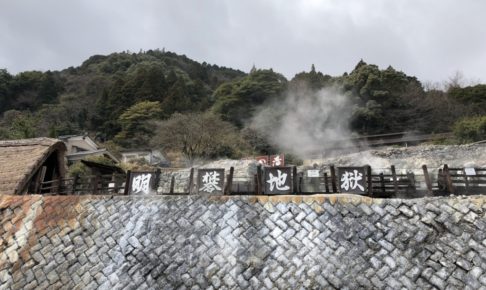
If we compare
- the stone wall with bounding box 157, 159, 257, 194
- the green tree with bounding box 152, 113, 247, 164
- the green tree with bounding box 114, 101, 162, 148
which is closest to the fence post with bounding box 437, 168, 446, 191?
the stone wall with bounding box 157, 159, 257, 194

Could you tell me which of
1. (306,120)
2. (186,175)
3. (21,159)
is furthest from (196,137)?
(21,159)

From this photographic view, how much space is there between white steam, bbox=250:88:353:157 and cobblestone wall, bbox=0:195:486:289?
2102 centimetres

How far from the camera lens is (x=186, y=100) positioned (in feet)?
121

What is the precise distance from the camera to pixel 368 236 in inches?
313

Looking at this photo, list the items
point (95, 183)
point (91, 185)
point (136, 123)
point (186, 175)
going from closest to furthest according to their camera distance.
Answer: point (95, 183), point (91, 185), point (186, 175), point (136, 123)

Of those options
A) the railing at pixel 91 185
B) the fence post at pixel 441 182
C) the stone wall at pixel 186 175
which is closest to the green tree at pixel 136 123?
the stone wall at pixel 186 175

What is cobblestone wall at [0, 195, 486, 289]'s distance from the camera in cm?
734

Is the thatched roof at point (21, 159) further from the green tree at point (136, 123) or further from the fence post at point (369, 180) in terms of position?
the green tree at point (136, 123)

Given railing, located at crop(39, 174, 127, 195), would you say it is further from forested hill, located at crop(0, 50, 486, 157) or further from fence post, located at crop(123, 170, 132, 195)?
forested hill, located at crop(0, 50, 486, 157)

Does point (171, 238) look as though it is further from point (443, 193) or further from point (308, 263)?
point (443, 193)

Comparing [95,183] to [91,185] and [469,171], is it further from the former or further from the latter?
[469,171]

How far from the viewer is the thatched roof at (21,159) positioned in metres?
11.6

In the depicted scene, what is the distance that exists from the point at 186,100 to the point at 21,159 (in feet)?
81.6

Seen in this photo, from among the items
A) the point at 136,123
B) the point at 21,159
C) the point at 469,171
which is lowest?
the point at 469,171
